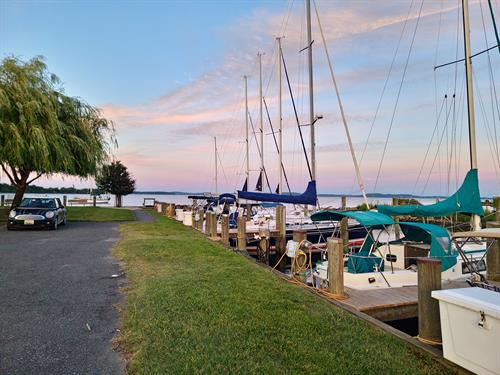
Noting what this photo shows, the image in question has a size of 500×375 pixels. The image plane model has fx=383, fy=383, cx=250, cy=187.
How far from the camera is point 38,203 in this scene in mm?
19156

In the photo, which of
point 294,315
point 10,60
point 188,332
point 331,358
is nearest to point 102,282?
point 188,332

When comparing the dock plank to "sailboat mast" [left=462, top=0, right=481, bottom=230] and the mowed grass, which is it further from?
the mowed grass

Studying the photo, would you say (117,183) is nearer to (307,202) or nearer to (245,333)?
(307,202)

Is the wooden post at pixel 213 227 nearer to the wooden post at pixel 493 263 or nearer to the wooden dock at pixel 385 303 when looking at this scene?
the wooden dock at pixel 385 303

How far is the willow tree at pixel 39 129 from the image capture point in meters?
18.5

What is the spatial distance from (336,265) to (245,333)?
322cm

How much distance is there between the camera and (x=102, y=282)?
798 centimetres

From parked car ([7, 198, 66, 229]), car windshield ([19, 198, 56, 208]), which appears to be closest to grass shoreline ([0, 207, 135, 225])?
car windshield ([19, 198, 56, 208])

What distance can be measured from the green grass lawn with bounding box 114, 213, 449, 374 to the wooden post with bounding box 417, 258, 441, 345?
15.8 inches

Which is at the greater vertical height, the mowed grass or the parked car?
the parked car

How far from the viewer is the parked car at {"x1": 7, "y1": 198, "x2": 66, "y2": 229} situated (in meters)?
17.4

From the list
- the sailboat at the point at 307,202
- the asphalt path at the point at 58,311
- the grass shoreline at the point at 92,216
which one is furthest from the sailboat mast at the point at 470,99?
the grass shoreline at the point at 92,216

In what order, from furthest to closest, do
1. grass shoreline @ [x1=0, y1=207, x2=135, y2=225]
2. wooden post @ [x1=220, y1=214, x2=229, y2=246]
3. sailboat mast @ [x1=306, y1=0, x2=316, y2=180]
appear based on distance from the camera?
grass shoreline @ [x1=0, y1=207, x2=135, y2=225], sailboat mast @ [x1=306, y1=0, x2=316, y2=180], wooden post @ [x1=220, y1=214, x2=229, y2=246]

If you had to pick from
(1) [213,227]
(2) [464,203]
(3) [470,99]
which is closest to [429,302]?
(2) [464,203]
